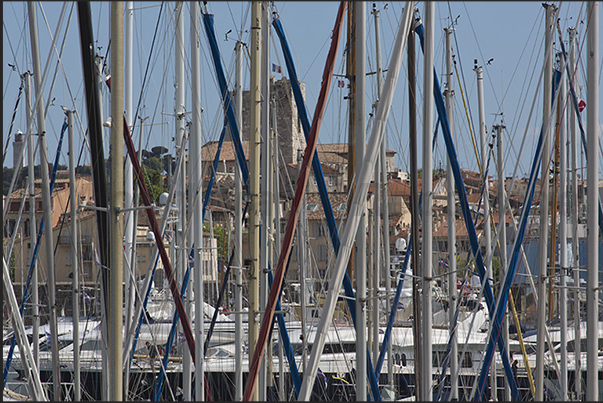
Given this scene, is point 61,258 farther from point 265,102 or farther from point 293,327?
point 265,102

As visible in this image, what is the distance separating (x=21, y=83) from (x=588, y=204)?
933cm

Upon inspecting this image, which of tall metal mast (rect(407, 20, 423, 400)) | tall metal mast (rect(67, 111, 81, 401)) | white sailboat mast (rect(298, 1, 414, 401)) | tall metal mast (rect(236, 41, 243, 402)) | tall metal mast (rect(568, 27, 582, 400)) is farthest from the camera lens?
tall metal mast (rect(568, 27, 582, 400))

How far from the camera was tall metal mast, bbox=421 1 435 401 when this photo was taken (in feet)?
26.8

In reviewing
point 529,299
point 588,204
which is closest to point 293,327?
point 588,204

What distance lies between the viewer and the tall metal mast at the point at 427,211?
26.8 feet

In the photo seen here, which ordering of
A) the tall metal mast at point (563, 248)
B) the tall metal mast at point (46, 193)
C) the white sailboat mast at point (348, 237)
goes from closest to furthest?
the white sailboat mast at point (348, 237) < the tall metal mast at point (46, 193) < the tall metal mast at point (563, 248)

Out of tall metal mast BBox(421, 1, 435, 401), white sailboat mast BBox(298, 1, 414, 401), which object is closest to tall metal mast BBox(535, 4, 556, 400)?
tall metal mast BBox(421, 1, 435, 401)

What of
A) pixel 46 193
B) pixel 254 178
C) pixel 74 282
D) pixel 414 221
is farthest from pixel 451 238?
pixel 46 193

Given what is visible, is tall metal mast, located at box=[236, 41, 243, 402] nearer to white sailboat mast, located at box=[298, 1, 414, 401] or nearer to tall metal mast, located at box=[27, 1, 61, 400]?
white sailboat mast, located at box=[298, 1, 414, 401]

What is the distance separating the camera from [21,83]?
12.9m

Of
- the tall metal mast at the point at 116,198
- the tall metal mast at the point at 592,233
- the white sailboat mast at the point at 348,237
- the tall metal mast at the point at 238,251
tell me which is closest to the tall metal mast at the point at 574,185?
the tall metal mast at the point at 592,233

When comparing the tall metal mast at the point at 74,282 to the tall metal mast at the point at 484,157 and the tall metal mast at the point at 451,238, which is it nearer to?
the tall metal mast at the point at 451,238

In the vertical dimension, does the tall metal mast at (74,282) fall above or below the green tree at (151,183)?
below

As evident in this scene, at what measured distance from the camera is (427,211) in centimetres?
838
